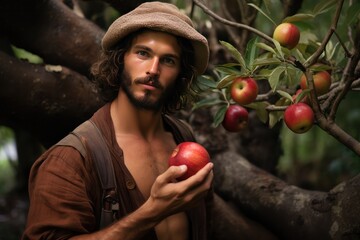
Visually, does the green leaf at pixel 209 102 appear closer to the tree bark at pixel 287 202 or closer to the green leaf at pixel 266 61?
the green leaf at pixel 266 61

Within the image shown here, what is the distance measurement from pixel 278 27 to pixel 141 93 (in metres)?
0.66

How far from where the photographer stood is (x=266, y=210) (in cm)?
284

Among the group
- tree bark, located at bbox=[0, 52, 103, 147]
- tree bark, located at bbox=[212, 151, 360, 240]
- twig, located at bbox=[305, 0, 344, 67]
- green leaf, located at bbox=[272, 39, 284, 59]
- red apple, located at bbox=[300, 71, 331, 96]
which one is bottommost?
tree bark, located at bbox=[212, 151, 360, 240]

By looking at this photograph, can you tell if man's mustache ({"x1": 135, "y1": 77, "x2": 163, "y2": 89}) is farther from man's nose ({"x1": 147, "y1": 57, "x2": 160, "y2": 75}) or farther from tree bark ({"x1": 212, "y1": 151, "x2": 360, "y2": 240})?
tree bark ({"x1": 212, "y1": 151, "x2": 360, "y2": 240})

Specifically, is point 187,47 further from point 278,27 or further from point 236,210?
point 236,210

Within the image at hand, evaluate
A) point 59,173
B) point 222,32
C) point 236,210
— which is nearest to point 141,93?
point 59,173

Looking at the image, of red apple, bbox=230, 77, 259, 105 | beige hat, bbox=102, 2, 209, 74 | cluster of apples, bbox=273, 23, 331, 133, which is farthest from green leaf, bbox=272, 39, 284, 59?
beige hat, bbox=102, 2, 209, 74

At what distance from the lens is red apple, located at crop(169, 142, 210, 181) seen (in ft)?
5.85

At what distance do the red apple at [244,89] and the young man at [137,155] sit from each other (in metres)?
0.23

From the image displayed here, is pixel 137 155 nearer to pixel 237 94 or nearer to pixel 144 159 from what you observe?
pixel 144 159

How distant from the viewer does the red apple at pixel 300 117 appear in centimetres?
188

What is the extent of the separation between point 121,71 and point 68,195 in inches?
26.9

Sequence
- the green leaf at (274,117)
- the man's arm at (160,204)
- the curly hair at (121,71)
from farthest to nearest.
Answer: the green leaf at (274,117) < the curly hair at (121,71) < the man's arm at (160,204)

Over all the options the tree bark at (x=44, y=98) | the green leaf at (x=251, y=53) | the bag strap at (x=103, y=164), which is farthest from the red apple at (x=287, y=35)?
the tree bark at (x=44, y=98)
